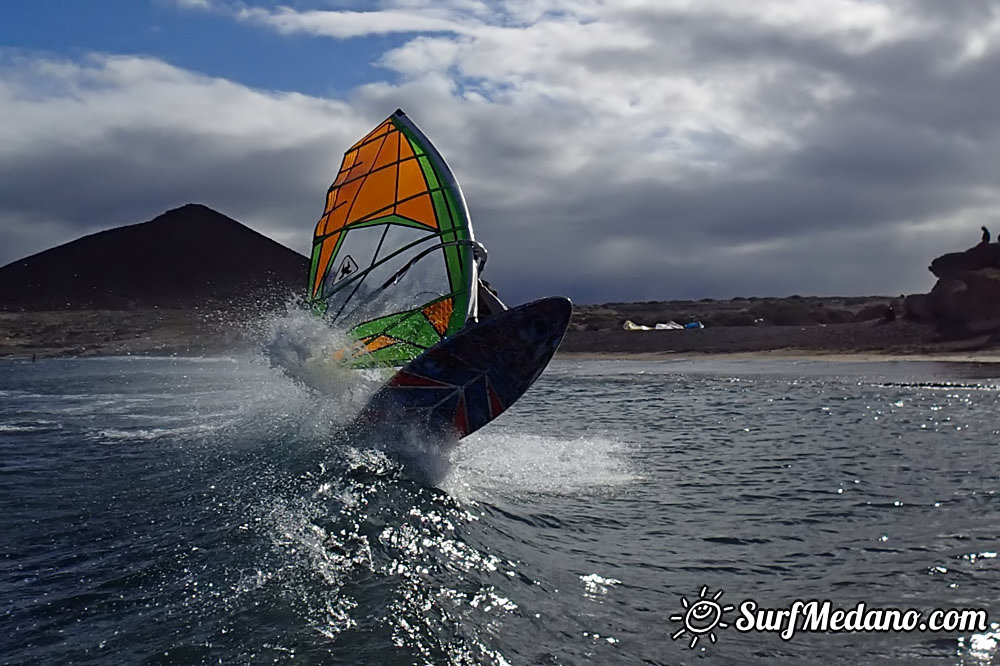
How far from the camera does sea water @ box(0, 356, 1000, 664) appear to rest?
4.64m

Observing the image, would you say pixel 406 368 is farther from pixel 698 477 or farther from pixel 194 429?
→ pixel 194 429

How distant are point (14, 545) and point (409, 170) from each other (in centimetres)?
728

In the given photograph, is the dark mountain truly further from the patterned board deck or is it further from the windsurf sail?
the patterned board deck

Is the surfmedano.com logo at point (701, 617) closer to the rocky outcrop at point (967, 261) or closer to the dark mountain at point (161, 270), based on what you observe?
the rocky outcrop at point (967, 261)

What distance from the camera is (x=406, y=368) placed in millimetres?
9859

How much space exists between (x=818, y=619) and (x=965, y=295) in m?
24.6

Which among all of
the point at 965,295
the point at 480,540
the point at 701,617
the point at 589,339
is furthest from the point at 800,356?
the point at 701,617

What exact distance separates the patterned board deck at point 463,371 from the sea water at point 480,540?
458 millimetres

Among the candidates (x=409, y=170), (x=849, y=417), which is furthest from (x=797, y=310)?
(x=409, y=170)

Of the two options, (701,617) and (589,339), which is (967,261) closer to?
(589,339)

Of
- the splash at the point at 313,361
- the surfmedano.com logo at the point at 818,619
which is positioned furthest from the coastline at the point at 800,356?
the surfmedano.com logo at the point at 818,619

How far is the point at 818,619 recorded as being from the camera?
205 inches

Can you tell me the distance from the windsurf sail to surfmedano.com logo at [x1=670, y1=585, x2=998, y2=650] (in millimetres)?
6327

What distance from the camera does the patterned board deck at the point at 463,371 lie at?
32.2 feet
